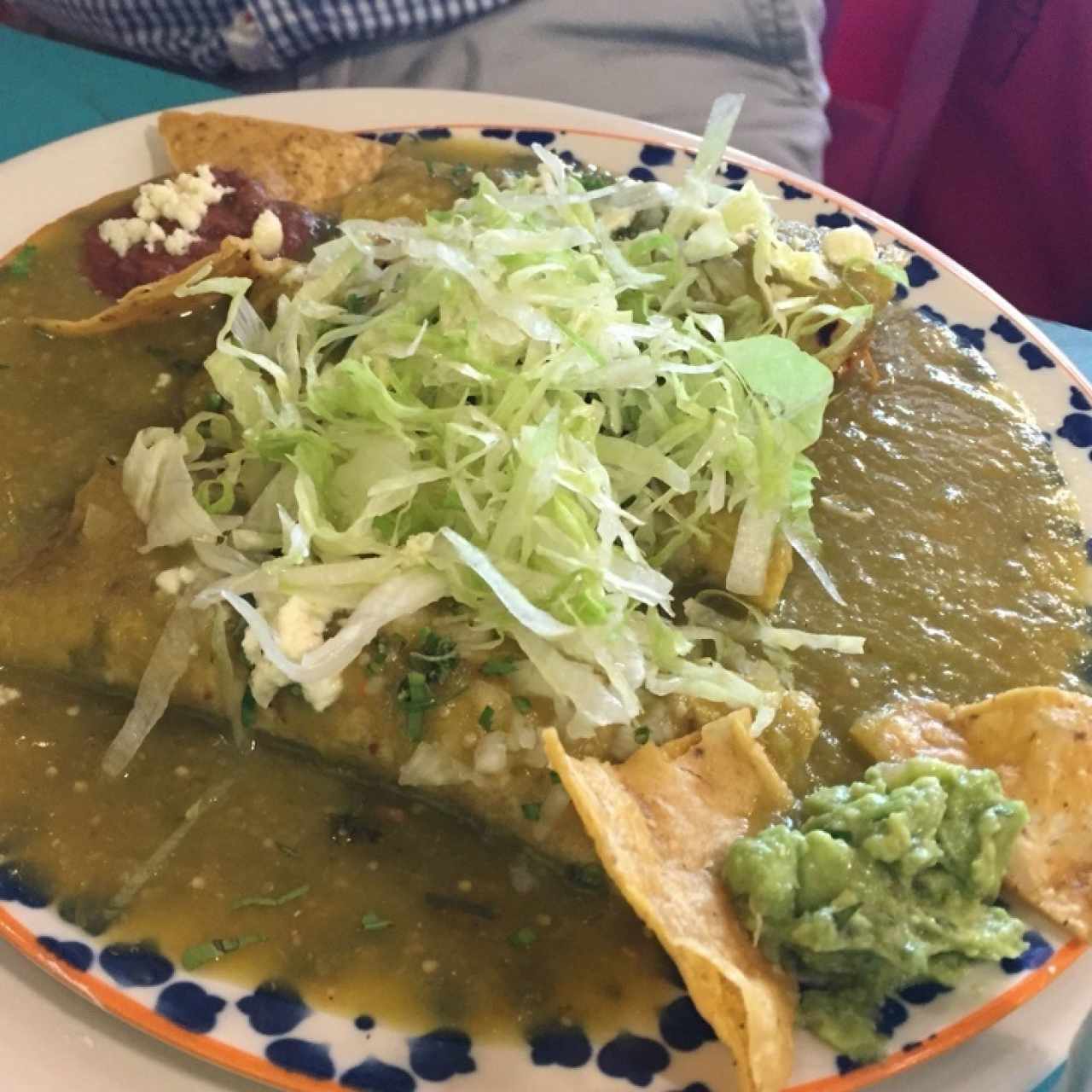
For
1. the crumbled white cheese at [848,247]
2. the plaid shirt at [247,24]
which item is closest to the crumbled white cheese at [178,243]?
the plaid shirt at [247,24]

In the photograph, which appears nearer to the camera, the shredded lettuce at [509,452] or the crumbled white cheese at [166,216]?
the shredded lettuce at [509,452]

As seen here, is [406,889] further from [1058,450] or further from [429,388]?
[1058,450]

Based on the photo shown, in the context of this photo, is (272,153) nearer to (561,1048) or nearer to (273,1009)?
(273,1009)

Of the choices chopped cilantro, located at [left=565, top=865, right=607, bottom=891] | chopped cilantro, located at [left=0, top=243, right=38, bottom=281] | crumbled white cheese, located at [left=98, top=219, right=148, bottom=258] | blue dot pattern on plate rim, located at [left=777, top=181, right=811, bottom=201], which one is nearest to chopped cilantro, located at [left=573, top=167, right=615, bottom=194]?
blue dot pattern on plate rim, located at [left=777, top=181, right=811, bottom=201]

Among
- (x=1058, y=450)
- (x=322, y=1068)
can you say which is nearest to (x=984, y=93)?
(x=1058, y=450)

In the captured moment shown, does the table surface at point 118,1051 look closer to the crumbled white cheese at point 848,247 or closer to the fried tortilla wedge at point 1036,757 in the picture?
the fried tortilla wedge at point 1036,757

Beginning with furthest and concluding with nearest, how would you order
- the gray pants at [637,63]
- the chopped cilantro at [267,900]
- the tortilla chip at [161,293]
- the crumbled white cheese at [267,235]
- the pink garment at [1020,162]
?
the pink garment at [1020,162] < the gray pants at [637,63] < the crumbled white cheese at [267,235] < the tortilla chip at [161,293] < the chopped cilantro at [267,900]

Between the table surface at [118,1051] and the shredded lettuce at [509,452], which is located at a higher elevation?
the shredded lettuce at [509,452]
